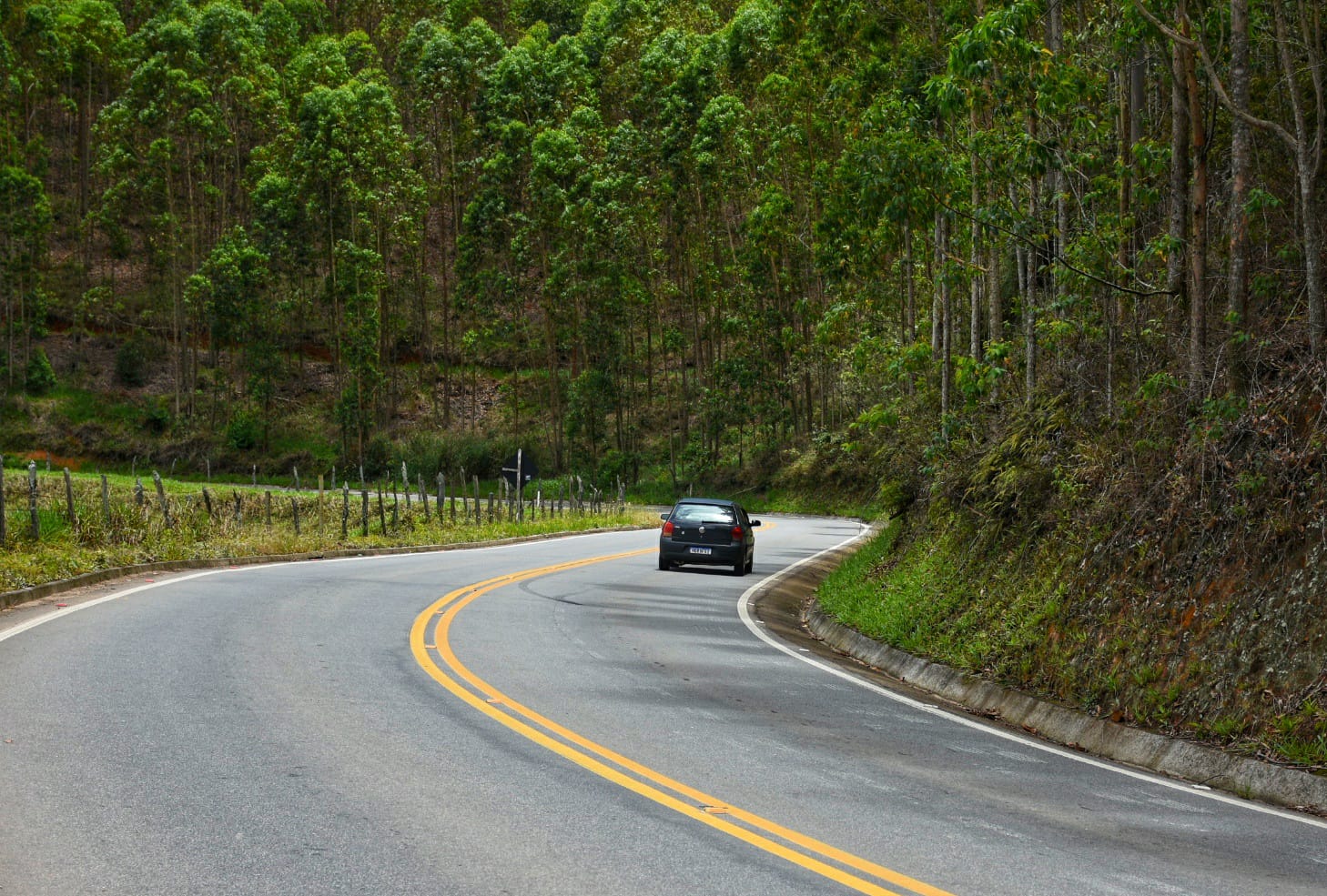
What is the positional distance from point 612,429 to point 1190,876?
2646 inches

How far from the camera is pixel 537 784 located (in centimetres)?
725

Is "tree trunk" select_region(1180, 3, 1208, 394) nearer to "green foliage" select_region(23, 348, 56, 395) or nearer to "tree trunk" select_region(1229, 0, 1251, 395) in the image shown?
"tree trunk" select_region(1229, 0, 1251, 395)

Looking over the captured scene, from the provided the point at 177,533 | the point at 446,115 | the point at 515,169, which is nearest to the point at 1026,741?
the point at 177,533

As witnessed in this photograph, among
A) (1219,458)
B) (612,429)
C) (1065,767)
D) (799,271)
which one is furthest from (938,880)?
(612,429)

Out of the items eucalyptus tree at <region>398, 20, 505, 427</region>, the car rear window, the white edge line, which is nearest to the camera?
the white edge line

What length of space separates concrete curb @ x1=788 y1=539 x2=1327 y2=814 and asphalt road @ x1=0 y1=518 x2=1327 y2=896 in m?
0.34

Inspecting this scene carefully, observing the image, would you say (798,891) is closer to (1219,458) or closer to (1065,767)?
(1065,767)

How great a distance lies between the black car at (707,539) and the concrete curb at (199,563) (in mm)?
6261

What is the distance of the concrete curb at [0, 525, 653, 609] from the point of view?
16359mm

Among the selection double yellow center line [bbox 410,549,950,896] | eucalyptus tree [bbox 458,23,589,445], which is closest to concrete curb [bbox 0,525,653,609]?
double yellow center line [bbox 410,549,950,896]

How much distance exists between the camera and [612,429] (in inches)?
2869

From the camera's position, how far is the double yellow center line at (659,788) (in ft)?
18.8

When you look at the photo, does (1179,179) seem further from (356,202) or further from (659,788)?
(356,202)

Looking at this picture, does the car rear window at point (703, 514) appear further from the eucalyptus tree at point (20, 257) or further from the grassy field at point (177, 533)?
the eucalyptus tree at point (20, 257)
